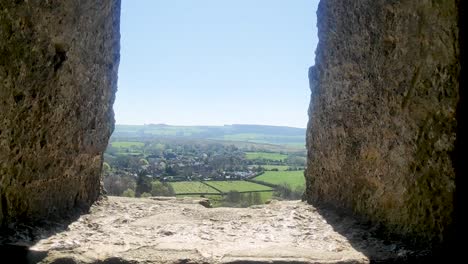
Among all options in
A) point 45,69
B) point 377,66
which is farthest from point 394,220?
point 45,69

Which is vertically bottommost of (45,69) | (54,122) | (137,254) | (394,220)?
(137,254)

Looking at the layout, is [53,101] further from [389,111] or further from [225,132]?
[225,132]

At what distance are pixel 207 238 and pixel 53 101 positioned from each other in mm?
1285

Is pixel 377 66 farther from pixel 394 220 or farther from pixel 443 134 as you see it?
pixel 394 220

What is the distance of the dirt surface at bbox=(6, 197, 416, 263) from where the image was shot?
8.37 ft

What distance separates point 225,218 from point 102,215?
0.92m

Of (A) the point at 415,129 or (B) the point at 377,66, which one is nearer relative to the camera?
(A) the point at 415,129

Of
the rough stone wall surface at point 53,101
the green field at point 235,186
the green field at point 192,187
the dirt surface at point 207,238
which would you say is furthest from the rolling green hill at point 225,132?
the rough stone wall surface at point 53,101

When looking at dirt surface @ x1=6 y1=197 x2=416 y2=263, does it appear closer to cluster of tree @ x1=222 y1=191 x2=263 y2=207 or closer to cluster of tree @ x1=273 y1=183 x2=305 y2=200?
cluster of tree @ x1=273 y1=183 x2=305 y2=200

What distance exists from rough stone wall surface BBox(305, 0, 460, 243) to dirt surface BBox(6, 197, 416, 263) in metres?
0.25

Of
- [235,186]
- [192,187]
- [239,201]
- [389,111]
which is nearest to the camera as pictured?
[389,111]

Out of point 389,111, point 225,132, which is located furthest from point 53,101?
point 225,132

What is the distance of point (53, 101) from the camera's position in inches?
115

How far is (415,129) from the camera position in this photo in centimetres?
263
